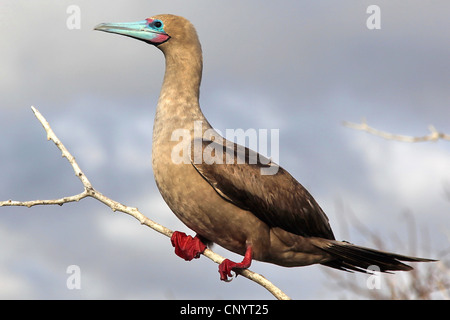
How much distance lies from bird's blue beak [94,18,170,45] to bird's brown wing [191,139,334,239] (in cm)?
149

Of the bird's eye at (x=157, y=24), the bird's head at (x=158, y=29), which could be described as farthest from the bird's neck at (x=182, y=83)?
the bird's eye at (x=157, y=24)

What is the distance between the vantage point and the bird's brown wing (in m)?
5.30

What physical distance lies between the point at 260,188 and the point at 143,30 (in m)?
2.29

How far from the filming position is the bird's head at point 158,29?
6238 mm

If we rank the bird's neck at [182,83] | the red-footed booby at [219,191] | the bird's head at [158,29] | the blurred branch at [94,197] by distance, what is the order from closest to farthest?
the blurred branch at [94,197] < the red-footed booby at [219,191] < the bird's neck at [182,83] < the bird's head at [158,29]

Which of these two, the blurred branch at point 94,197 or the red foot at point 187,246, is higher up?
the blurred branch at point 94,197

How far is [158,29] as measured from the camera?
6.29 m

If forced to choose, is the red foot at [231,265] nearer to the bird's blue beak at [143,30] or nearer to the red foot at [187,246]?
the red foot at [187,246]

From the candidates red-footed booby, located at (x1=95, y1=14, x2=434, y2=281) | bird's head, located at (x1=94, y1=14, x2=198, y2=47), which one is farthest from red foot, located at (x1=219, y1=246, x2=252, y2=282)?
bird's head, located at (x1=94, y1=14, x2=198, y2=47)

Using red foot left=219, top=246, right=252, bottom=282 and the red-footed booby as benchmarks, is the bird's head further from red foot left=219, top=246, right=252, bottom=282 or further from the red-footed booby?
red foot left=219, top=246, right=252, bottom=282

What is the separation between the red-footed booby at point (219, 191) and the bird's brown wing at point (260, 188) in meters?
0.01

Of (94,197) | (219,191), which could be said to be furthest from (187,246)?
(94,197)

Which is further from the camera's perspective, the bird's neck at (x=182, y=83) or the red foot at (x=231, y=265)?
the bird's neck at (x=182, y=83)

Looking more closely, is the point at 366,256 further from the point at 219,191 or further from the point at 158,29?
the point at 158,29
